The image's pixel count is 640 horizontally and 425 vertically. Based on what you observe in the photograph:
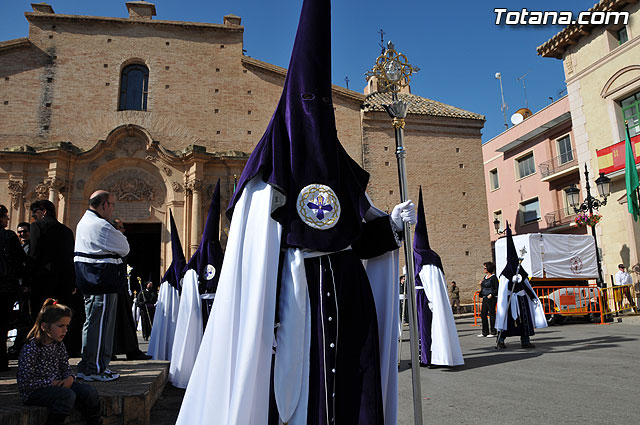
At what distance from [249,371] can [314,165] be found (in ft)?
3.71

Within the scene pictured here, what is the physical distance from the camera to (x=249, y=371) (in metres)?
2.20

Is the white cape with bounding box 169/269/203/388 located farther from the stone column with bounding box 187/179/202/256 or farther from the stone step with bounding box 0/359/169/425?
the stone column with bounding box 187/179/202/256

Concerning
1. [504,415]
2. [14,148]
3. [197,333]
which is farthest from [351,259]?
[14,148]

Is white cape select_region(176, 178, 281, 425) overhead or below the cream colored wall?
below

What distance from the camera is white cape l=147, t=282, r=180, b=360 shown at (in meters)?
7.63

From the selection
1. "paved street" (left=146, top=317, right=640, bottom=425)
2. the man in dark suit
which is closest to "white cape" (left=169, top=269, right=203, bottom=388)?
"paved street" (left=146, top=317, right=640, bottom=425)

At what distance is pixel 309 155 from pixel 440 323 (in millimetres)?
5557

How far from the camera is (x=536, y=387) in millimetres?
5410

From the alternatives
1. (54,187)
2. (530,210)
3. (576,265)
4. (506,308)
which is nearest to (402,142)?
(506,308)

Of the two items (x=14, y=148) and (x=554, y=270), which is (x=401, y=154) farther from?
(x=14, y=148)

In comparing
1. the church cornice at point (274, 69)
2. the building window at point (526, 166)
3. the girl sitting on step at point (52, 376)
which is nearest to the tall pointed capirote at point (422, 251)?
the girl sitting on step at point (52, 376)

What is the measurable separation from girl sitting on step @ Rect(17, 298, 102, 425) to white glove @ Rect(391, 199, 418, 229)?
2.71 meters

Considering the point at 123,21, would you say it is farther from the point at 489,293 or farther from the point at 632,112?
the point at 632,112

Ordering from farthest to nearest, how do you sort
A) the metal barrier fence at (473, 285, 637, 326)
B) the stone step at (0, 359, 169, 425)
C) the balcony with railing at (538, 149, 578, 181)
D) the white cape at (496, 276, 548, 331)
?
1. the balcony with railing at (538, 149, 578, 181)
2. the metal barrier fence at (473, 285, 637, 326)
3. the white cape at (496, 276, 548, 331)
4. the stone step at (0, 359, 169, 425)
